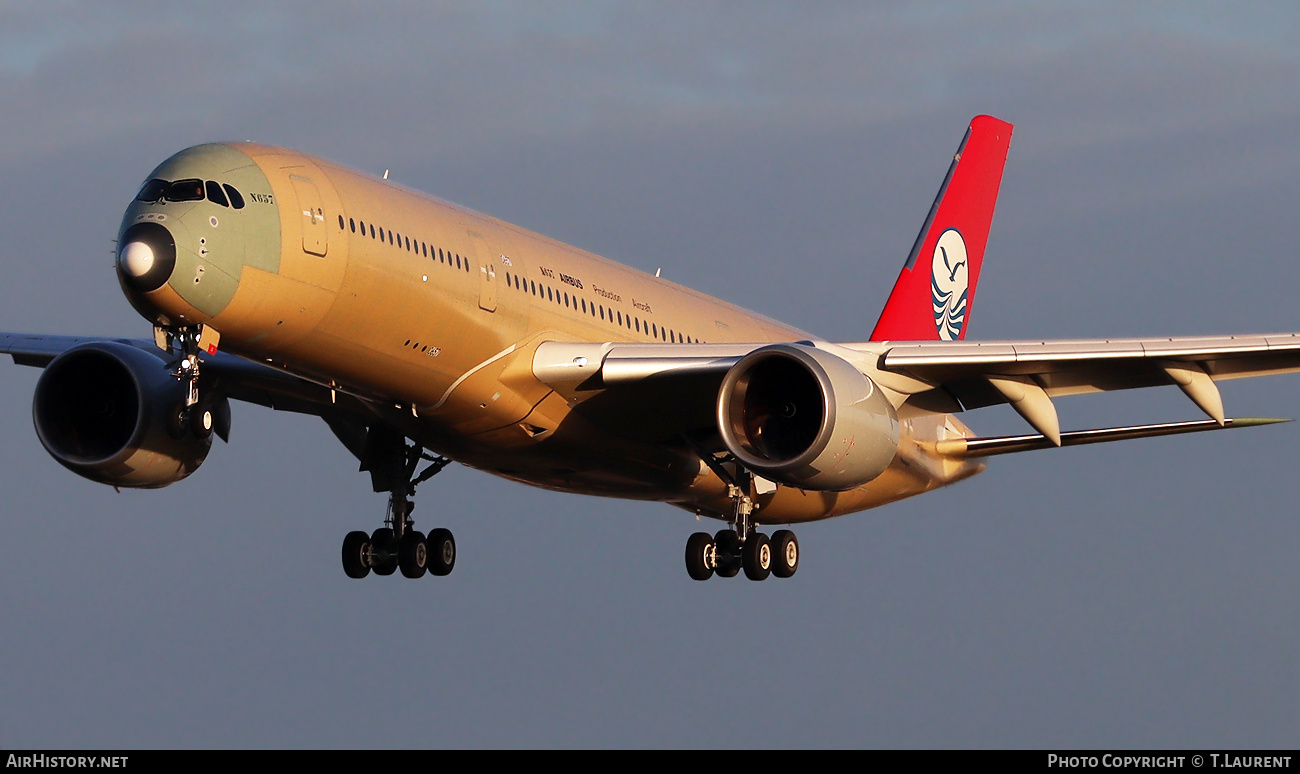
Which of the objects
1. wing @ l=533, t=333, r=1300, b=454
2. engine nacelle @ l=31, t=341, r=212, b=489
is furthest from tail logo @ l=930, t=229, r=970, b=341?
engine nacelle @ l=31, t=341, r=212, b=489

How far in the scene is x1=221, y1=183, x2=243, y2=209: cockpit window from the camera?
26.1 metres

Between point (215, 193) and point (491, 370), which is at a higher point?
point (215, 193)

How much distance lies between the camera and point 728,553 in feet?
116

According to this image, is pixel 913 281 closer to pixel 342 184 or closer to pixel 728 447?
pixel 728 447

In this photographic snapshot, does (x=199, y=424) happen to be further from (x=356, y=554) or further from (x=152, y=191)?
(x=356, y=554)

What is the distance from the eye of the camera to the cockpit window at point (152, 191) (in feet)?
85.6

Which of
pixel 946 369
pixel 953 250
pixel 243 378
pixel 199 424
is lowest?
pixel 199 424

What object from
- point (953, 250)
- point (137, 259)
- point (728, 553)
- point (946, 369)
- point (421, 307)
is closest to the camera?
point (137, 259)

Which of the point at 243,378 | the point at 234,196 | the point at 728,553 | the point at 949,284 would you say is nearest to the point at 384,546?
the point at 243,378

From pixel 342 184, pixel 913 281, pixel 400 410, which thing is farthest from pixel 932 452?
pixel 342 184

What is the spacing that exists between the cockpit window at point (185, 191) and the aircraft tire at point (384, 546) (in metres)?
10.7

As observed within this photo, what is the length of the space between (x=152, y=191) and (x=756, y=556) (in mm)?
14071

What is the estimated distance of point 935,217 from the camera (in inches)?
1806

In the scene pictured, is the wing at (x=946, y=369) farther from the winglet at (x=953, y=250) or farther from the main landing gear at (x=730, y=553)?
the winglet at (x=953, y=250)
